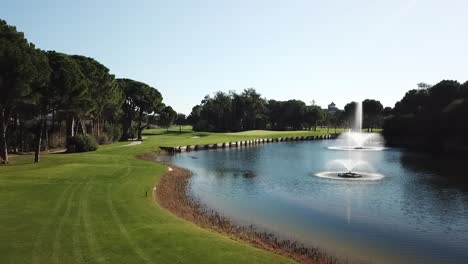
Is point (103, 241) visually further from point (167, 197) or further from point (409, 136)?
point (409, 136)

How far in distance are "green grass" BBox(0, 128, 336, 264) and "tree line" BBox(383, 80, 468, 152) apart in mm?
92496

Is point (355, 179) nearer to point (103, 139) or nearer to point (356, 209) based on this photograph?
point (356, 209)

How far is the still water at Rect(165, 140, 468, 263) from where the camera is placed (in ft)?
76.7

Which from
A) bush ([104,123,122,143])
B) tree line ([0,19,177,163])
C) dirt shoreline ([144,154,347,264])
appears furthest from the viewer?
bush ([104,123,122,143])

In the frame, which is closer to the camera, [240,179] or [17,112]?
[240,179]

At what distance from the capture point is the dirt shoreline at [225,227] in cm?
2060

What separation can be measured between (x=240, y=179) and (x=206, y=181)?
175 inches

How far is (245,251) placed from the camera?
1794 cm

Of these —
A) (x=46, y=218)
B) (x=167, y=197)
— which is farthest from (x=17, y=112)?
(x=46, y=218)

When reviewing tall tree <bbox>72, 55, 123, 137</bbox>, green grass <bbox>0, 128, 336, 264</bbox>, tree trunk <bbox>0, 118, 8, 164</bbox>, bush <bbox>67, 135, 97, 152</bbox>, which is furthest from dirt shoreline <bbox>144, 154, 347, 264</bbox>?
tall tree <bbox>72, 55, 123, 137</bbox>

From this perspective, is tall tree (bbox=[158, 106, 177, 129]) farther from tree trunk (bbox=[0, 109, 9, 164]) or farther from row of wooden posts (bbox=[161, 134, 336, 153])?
tree trunk (bbox=[0, 109, 9, 164])

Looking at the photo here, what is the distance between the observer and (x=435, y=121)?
115 meters

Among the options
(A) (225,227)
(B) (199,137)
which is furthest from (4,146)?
(B) (199,137)

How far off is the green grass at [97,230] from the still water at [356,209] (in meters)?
6.72
